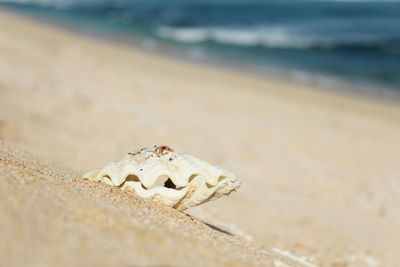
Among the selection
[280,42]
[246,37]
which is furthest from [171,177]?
[246,37]

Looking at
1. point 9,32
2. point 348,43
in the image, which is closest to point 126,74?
point 9,32

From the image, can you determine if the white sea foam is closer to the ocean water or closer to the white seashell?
the ocean water

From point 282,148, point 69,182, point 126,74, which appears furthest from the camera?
point 126,74

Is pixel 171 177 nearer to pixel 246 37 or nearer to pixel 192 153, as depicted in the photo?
pixel 192 153

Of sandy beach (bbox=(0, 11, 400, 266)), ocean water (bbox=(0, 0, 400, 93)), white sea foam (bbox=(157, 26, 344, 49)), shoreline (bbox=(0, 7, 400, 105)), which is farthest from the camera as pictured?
white sea foam (bbox=(157, 26, 344, 49))

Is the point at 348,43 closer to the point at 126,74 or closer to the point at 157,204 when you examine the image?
the point at 126,74

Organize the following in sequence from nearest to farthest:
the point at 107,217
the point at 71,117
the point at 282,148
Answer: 1. the point at 107,217
2. the point at 71,117
3. the point at 282,148

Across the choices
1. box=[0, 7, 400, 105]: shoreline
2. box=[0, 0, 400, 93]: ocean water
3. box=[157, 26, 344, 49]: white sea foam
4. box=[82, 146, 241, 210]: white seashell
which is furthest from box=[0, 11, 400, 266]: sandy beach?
box=[157, 26, 344, 49]: white sea foam

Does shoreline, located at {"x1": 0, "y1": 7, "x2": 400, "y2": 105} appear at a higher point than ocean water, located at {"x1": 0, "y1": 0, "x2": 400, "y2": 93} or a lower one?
lower
